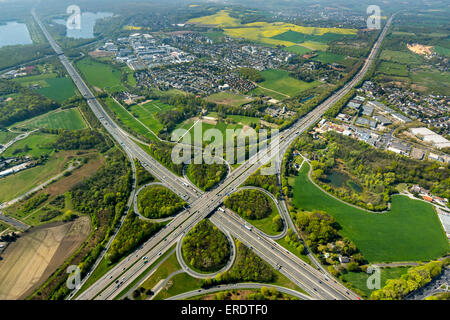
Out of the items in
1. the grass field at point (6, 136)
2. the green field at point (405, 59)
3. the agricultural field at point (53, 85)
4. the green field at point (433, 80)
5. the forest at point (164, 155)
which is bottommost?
the forest at point (164, 155)

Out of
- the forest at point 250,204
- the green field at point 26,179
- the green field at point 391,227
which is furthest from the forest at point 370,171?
the green field at point 26,179

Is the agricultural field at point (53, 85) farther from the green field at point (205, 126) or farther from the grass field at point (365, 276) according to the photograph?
the grass field at point (365, 276)

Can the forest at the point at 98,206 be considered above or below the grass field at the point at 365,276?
above

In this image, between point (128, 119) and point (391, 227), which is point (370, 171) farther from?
point (128, 119)

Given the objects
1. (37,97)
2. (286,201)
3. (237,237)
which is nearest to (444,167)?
(286,201)

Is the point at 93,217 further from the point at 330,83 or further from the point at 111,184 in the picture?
the point at 330,83

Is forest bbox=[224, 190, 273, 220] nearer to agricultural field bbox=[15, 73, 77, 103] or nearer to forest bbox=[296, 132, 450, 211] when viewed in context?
forest bbox=[296, 132, 450, 211]

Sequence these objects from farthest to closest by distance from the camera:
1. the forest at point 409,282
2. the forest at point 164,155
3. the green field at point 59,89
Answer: the green field at point 59,89, the forest at point 164,155, the forest at point 409,282
